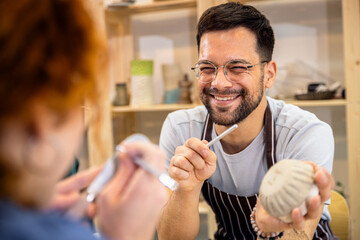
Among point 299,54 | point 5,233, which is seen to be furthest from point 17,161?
point 299,54

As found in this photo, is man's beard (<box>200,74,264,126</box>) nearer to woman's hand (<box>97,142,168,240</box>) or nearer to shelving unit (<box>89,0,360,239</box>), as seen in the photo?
shelving unit (<box>89,0,360,239</box>)

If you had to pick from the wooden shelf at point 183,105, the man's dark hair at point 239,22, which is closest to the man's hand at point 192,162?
the man's dark hair at point 239,22

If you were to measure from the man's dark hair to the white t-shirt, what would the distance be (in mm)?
243

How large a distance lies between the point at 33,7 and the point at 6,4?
29 mm

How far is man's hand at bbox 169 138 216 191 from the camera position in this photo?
119cm

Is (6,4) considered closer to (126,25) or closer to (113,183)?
(113,183)

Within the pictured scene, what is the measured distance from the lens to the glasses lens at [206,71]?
4.93 ft

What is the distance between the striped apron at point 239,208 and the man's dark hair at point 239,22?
10.2 inches

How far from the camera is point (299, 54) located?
292 cm

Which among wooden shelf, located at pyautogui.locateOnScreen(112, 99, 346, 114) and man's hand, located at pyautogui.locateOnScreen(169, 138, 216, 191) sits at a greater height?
wooden shelf, located at pyautogui.locateOnScreen(112, 99, 346, 114)

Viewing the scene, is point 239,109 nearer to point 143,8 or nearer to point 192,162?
point 192,162

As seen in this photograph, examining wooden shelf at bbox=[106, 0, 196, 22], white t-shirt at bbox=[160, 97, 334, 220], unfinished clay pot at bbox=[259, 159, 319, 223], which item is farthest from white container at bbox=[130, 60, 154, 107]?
unfinished clay pot at bbox=[259, 159, 319, 223]

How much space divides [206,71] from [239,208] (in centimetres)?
52

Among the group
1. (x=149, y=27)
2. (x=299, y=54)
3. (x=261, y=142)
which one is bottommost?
(x=261, y=142)
